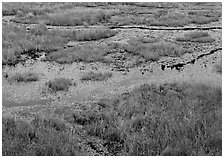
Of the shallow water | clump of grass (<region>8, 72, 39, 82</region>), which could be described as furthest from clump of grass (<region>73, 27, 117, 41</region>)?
the shallow water

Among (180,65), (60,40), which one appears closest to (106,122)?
(180,65)

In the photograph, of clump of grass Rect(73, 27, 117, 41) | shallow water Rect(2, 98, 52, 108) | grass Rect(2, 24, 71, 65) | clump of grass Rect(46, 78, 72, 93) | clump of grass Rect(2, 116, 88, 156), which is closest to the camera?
clump of grass Rect(2, 116, 88, 156)

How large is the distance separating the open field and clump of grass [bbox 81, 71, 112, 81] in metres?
0.04

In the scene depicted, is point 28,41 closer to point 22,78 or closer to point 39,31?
point 39,31

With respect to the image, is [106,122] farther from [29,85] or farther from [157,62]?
[157,62]

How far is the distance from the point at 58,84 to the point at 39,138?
4.89 meters

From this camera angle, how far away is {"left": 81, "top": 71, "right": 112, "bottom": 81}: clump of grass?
14.6m

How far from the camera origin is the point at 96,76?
48.5ft

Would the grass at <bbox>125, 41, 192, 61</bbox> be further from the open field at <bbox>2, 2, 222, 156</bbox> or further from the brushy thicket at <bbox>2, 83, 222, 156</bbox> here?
the brushy thicket at <bbox>2, 83, 222, 156</bbox>

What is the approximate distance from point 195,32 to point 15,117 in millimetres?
15458

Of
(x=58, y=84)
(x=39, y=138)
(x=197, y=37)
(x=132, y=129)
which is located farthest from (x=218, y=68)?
(x=39, y=138)

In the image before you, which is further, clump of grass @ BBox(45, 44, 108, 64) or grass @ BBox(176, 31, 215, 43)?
grass @ BBox(176, 31, 215, 43)

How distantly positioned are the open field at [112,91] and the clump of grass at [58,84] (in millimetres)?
41

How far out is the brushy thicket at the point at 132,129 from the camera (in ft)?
28.3
